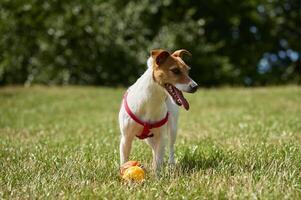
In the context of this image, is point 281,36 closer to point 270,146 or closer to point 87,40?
point 87,40

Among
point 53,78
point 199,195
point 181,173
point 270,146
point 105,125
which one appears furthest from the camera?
point 53,78

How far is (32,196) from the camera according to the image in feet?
14.9

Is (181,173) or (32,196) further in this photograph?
(181,173)

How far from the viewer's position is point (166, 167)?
570 centimetres

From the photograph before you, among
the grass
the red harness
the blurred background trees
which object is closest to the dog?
the red harness

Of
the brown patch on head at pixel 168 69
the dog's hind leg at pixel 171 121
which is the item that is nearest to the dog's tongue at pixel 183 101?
the brown patch on head at pixel 168 69

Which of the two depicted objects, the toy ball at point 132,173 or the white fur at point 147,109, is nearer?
the toy ball at point 132,173

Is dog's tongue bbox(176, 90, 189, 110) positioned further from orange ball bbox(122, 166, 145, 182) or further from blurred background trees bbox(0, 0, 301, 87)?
blurred background trees bbox(0, 0, 301, 87)

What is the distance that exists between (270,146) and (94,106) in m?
9.91

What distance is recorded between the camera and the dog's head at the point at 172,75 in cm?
534

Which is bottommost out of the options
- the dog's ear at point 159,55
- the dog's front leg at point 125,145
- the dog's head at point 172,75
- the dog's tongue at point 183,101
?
the dog's front leg at point 125,145

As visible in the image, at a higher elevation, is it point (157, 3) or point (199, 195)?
point (157, 3)

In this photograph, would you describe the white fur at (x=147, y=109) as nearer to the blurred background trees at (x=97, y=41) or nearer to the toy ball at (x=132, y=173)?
the toy ball at (x=132, y=173)

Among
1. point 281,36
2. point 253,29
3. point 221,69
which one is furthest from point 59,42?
point 281,36
